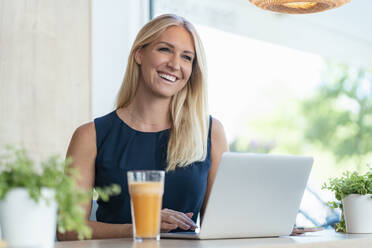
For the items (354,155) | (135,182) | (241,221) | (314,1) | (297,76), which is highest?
(314,1)

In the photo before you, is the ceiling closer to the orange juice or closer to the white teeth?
the white teeth

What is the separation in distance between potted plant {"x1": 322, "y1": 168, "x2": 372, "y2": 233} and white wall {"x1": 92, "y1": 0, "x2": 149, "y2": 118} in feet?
6.16

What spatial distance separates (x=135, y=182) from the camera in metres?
1.19

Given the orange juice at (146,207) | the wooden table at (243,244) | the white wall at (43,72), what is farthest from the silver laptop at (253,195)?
the white wall at (43,72)

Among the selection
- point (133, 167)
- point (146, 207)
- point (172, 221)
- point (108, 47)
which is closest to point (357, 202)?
point (172, 221)

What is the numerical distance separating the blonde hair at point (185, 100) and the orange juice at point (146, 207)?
877 millimetres

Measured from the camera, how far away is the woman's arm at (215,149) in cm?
221

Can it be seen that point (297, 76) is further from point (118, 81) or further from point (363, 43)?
point (118, 81)

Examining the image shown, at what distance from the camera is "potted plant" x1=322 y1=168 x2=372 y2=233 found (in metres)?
1.58

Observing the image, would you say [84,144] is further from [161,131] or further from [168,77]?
[168,77]

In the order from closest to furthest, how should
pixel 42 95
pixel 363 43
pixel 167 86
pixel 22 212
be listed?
pixel 22 212, pixel 167 86, pixel 42 95, pixel 363 43

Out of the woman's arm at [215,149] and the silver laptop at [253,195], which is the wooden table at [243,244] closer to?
the silver laptop at [253,195]

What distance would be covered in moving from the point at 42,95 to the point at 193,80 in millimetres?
1119

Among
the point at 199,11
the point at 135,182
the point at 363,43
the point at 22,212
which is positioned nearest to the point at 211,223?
the point at 135,182
